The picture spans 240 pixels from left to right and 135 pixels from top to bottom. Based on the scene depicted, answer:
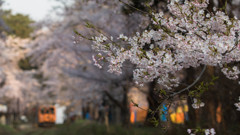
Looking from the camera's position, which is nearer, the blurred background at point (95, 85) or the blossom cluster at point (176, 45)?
the blossom cluster at point (176, 45)

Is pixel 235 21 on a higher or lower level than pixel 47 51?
lower

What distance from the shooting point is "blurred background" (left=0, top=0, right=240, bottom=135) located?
618 centimetres

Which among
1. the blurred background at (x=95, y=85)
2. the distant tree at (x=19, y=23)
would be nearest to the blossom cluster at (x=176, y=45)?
the blurred background at (x=95, y=85)

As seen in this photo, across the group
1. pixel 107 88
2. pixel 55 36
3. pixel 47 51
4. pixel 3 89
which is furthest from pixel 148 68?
pixel 3 89

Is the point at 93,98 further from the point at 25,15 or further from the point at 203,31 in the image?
the point at 25,15

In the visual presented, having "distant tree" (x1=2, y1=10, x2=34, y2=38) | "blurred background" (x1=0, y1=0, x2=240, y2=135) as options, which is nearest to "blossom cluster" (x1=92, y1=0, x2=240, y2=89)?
"blurred background" (x1=0, y1=0, x2=240, y2=135)

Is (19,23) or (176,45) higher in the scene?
(19,23)

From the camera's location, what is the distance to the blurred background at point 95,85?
20.3 ft

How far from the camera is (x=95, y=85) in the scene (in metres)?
16.8

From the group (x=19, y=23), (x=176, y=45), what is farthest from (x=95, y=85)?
(x=19, y=23)

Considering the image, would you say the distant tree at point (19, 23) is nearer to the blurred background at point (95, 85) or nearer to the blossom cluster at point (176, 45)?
the blurred background at point (95, 85)

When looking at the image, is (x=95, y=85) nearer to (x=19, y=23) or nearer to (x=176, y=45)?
(x=176, y=45)

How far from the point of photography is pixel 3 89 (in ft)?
108

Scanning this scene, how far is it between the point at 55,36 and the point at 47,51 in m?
4.12
